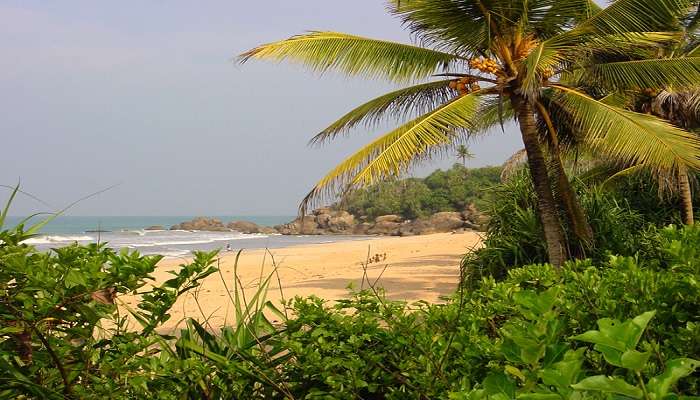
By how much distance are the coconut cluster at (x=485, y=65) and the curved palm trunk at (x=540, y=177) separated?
476 mm

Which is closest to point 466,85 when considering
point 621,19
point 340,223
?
point 621,19

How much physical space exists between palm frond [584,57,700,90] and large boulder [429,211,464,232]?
4274 cm

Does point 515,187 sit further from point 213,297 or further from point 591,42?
point 213,297

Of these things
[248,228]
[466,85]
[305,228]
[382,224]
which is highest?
[466,85]

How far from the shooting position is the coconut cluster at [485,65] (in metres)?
7.79

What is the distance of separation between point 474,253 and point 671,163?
3.31 meters

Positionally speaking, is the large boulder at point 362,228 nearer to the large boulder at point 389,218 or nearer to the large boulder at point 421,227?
the large boulder at point 389,218

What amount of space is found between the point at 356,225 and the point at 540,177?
53.5m

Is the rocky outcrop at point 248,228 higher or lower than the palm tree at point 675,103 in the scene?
lower

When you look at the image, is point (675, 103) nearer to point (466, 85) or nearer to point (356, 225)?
point (466, 85)

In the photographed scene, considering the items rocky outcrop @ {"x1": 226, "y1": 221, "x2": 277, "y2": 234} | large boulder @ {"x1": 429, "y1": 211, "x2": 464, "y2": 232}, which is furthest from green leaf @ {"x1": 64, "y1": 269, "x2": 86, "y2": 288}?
rocky outcrop @ {"x1": 226, "y1": 221, "x2": 277, "y2": 234}

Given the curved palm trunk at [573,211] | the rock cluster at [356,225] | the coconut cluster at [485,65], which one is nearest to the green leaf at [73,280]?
the coconut cluster at [485,65]

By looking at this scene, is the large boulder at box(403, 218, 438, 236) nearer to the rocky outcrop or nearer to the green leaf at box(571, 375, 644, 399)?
the rocky outcrop

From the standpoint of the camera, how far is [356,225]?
201 ft
